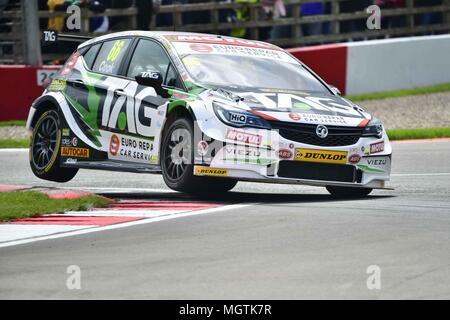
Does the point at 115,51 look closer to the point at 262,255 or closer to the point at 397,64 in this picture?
the point at 262,255

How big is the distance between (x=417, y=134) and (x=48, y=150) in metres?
7.79

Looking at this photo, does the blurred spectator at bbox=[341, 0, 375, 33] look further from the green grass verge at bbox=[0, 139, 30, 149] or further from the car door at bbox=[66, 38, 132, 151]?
the car door at bbox=[66, 38, 132, 151]

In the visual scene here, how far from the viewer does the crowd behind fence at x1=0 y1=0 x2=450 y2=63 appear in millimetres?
23125

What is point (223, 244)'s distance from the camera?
923 centimetres

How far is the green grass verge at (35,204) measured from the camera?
37.0 feet

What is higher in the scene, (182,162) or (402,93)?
(182,162)

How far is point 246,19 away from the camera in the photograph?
83.0 feet

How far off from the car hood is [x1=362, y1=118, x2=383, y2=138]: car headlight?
50 mm

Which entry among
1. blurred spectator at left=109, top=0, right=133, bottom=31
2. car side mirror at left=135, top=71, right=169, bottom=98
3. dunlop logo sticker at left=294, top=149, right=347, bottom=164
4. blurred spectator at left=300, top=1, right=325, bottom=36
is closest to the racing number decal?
car side mirror at left=135, top=71, right=169, bottom=98

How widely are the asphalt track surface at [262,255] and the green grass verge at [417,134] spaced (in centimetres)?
747

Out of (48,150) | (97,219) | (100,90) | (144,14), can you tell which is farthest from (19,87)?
(97,219)

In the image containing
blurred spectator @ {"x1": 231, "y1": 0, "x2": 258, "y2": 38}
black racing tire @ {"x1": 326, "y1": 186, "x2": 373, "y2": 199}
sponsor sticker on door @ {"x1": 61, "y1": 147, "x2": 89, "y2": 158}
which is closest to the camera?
black racing tire @ {"x1": 326, "y1": 186, "x2": 373, "y2": 199}

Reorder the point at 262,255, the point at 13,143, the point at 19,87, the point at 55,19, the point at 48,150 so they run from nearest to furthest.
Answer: the point at 262,255 → the point at 48,150 → the point at 13,143 → the point at 19,87 → the point at 55,19
